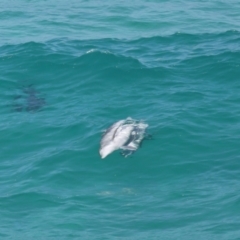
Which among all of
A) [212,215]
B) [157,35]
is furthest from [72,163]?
[157,35]

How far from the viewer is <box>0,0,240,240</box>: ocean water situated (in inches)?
647

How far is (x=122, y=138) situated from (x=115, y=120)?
2764 mm

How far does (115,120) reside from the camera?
22094 millimetres

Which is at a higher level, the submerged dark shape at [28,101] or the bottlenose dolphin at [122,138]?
the submerged dark shape at [28,101]

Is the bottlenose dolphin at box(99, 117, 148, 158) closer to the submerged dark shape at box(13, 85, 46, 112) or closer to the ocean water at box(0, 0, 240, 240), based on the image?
the ocean water at box(0, 0, 240, 240)

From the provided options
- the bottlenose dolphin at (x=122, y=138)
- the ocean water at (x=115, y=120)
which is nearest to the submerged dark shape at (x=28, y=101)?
the ocean water at (x=115, y=120)

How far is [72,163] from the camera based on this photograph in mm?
19531

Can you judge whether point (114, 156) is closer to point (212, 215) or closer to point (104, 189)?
point (104, 189)

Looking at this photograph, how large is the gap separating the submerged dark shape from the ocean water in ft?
0.15

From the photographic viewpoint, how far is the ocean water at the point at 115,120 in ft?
53.9

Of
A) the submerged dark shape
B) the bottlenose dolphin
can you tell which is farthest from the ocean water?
the bottlenose dolphin

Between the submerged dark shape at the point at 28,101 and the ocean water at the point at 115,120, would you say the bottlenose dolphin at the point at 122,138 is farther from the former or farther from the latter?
the submerged dark shape at the point at 28,101

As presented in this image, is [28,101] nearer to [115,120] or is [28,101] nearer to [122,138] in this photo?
[115,120]

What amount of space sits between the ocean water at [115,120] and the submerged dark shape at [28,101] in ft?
0.15
